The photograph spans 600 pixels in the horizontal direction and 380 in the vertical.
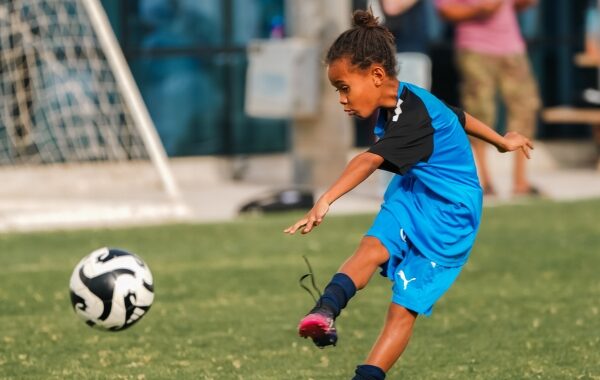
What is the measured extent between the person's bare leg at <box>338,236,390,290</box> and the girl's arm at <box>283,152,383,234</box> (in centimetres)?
39

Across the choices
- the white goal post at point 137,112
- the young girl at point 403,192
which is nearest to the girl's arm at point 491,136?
the young girl at point 403,192

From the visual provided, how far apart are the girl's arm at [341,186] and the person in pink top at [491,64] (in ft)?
29.2

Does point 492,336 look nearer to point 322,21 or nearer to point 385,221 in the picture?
point 385,221

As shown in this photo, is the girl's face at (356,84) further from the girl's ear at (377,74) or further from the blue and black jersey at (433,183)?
the blue and black jersey at (433,183)

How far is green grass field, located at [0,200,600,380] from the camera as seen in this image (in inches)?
285

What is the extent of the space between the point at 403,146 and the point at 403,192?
12.3 inches

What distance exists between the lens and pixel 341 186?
18.5 ft

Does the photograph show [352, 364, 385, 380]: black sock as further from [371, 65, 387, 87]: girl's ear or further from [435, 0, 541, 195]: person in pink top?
[435, 0, 541, 195]: person in pink top

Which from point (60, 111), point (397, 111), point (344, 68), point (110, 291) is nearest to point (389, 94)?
point (397, 111)

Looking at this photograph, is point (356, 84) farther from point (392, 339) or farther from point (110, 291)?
point (110, 291)

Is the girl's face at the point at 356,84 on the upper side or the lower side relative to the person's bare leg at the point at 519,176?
upper

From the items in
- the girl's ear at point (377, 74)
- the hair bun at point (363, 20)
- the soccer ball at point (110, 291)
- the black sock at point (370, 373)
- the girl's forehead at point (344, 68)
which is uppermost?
the hair bun at point (363, 20)

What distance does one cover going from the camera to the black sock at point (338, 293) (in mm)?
5801

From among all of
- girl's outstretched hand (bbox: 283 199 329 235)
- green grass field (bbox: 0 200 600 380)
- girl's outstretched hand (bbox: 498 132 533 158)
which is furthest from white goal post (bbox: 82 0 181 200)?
girl's outstretched hand (bbox: 283 199 329 235)
